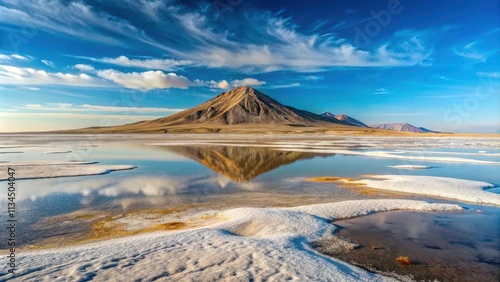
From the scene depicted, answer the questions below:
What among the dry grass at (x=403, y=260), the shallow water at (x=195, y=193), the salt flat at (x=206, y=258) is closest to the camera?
the salt flat at (x=206, y=258)

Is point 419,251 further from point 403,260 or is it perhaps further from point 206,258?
point 206,258

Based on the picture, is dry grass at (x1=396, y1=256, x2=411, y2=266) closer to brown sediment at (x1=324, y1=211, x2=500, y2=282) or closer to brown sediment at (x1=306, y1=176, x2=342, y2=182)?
brown sediment at (x1=324, y1=211, x2=500, y2=282)

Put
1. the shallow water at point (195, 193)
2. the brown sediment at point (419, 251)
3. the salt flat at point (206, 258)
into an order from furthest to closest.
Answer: the shallow water at point (195, 193) < the brown sediment at point (419, 251) < the salt flat at point (206, 258)

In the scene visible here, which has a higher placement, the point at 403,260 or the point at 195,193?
the point at 195,193

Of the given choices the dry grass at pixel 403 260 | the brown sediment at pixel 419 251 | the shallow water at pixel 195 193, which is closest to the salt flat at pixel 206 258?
the brown sediment at pixel 419 251

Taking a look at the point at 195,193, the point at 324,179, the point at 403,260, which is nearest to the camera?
the point at 403,260

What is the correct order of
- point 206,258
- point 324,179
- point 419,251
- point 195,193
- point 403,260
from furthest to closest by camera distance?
point 324,179
point 195,193
point 419,251
point 403,260
point 206,258

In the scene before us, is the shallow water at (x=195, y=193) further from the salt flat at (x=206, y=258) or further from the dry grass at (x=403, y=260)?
the salt flat at (x=206, y=258)

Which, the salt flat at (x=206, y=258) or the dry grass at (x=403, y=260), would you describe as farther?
the dry grass at (x=403, y=260)

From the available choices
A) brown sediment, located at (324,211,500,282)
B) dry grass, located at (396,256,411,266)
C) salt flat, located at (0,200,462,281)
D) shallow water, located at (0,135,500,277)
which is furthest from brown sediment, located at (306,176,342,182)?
dry grass, located at (396,256,411,266)

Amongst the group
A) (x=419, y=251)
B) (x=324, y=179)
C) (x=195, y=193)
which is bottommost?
(x=419, y=251)

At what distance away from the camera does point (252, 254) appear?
9.18m

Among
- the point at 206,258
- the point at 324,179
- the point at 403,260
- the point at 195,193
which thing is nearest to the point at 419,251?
the point at 403,260

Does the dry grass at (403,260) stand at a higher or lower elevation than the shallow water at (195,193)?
lower
